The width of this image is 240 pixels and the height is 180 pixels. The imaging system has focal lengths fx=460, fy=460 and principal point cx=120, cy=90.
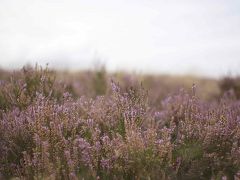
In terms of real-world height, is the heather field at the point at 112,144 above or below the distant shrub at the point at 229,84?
below

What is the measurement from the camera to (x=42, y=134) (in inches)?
145

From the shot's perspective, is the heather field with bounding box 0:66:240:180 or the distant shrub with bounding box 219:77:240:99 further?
the distant shrub with bounding box 219:77:240:99

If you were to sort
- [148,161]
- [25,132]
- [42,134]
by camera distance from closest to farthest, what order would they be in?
[148,161] → [42,134] → [25,132]

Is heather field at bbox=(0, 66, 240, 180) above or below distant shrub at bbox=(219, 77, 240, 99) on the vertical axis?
below

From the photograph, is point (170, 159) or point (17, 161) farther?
point (17, 161)

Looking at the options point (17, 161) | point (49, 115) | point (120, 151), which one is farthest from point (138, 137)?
point (17, 161)

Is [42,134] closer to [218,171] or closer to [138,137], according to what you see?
[138,137]

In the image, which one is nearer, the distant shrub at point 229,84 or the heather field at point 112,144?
the heather field at point 112,144

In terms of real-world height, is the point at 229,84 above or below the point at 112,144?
above

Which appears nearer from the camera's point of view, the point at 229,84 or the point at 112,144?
the point at 112,144

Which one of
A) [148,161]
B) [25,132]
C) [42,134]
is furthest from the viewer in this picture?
[25,132]

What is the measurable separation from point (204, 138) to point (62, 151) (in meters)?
1.21

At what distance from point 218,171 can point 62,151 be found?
4.16 feet

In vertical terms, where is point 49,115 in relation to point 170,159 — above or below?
above
